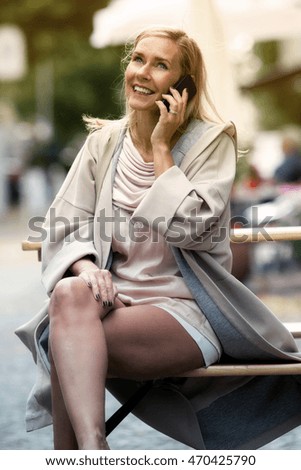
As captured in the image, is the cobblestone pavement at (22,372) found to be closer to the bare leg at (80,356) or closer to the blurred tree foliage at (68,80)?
the bare leg at (80,356)

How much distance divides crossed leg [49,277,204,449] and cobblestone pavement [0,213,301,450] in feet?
5.24

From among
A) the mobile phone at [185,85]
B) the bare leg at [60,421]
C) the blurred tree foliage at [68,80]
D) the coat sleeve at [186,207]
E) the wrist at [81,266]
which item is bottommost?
the blurred tree foliage at [68,80]

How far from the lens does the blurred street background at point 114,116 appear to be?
794cm

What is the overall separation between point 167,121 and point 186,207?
12.9 inches

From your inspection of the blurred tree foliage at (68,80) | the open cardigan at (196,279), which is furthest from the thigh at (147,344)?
the blurred tree foliage at (68,80)

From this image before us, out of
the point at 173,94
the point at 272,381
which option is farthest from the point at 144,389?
the point at 173,94

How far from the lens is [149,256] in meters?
4.31

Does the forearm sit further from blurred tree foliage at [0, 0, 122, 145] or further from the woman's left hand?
blurred tree foliage at [0, 0, 122, 145]

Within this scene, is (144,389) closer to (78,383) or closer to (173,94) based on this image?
(78,383)

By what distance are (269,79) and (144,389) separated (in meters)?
12.9

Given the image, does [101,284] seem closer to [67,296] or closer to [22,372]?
[67,296]

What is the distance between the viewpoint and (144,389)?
434 cm

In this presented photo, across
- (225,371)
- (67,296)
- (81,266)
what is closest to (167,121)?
(81,266)

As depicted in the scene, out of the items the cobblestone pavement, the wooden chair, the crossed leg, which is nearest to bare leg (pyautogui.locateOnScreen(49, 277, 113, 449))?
the crossed leg
